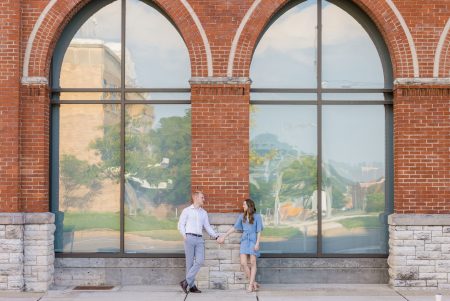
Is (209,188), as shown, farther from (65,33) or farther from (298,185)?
(65,33)

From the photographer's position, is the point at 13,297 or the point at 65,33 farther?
the point at 65,33

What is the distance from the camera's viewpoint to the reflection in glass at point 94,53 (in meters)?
13.2

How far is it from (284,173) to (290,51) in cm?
240

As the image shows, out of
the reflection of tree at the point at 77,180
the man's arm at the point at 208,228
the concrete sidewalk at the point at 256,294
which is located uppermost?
the reflection of tree at the point at 77,180

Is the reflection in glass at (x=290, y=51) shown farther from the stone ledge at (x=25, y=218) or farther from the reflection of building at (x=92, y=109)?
the stone ledge at (x=25, y=218)

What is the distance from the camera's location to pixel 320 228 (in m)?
13.0

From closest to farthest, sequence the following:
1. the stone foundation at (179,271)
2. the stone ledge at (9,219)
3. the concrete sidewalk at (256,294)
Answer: the concrete sidewalk at (256,294)
the stone ledge at (9,219)
the stone foundation at (179,271)

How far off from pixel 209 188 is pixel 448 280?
15.5 feet

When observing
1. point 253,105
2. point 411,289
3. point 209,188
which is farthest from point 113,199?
point 411,289

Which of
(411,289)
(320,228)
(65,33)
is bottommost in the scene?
(411,289)

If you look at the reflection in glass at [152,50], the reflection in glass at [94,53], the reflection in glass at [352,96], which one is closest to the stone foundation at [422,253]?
the reflection in glass at [352,96]

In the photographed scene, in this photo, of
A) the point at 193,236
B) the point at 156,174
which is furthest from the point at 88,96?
the point at 193,236

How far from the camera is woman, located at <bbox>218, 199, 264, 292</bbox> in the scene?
39.8 ft

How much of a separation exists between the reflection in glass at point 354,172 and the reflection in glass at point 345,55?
1.87ft
